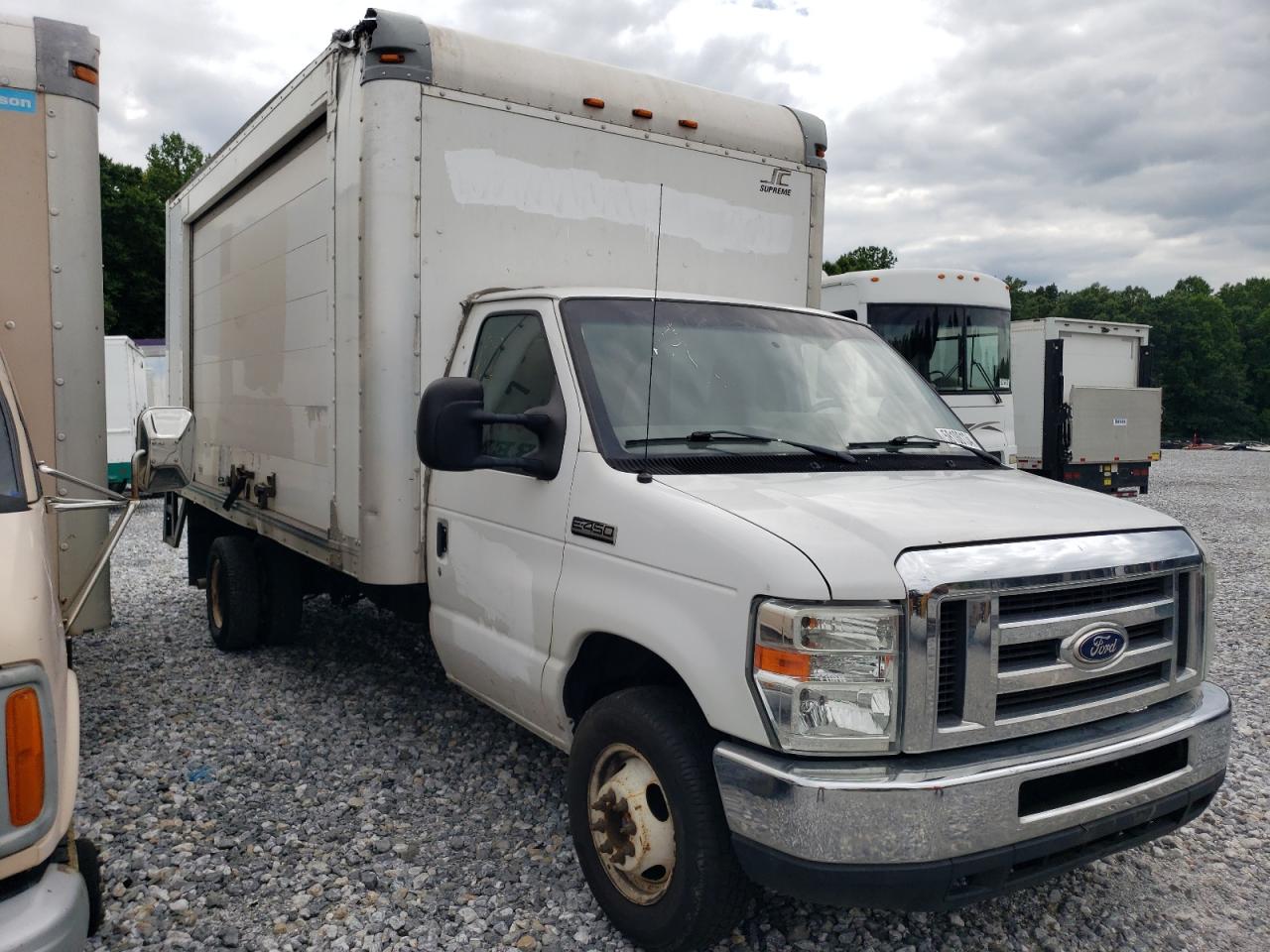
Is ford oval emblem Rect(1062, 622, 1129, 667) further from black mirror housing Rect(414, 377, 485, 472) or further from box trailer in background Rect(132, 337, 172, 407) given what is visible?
box trailer in background Rect(132, 337, 172, 407)

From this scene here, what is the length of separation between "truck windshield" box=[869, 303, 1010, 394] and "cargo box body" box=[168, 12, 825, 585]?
27.4ft

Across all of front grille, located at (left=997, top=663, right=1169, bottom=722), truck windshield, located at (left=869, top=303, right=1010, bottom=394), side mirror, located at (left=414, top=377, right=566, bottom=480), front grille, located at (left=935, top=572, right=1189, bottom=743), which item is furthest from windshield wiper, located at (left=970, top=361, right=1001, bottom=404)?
side mirror, located at (left=414, top=377, right=566, bottom=480)

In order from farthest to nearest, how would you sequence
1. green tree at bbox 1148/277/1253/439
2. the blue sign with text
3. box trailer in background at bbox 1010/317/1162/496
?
green tree at bbox 1148/277/1253/439 < box trailer in background at bbox 1010/317/1162/496 < the blue sign with text

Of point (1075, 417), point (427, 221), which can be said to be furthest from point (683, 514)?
point (1075, 417)

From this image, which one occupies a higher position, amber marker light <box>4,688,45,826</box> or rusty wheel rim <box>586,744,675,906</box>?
amber marker light <box>4,688,45,826</box>

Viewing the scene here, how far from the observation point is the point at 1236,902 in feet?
12.3

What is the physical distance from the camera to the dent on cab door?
3.72m

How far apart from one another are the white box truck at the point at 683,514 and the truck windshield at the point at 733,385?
2 cm

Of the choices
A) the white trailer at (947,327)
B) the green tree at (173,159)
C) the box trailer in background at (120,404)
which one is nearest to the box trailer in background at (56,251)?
the white trailer at (947,327)

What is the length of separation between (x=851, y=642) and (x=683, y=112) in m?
3.44

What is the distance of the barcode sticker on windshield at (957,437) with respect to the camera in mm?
3996

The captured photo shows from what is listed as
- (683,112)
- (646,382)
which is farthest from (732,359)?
(683,112)

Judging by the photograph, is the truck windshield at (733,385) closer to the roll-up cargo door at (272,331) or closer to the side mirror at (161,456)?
the side mirror at (161,456)

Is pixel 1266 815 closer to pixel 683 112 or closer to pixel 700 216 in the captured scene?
pixel 700 216
